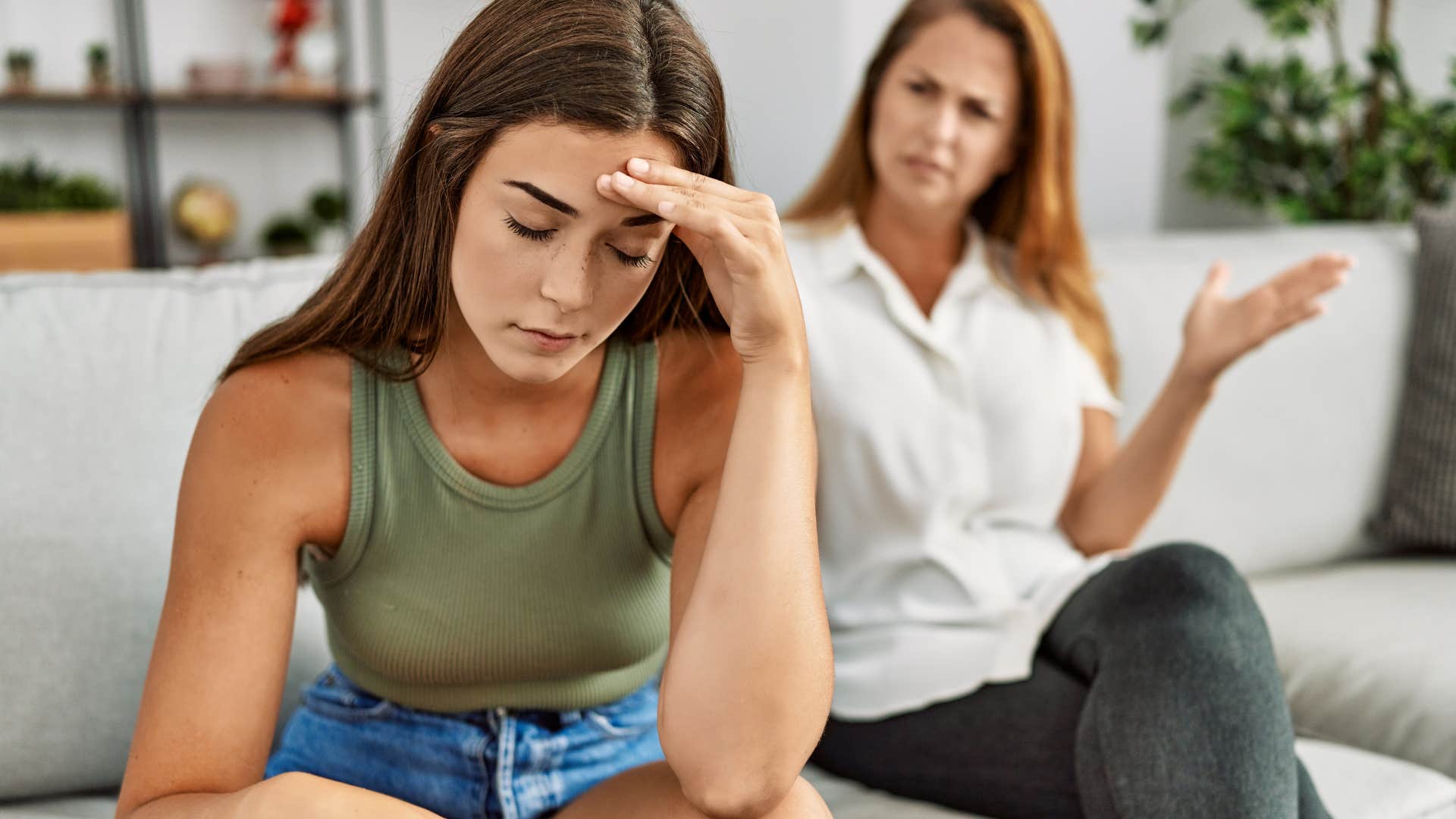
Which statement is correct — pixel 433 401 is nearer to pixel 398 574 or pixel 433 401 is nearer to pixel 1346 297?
pixel 398 574

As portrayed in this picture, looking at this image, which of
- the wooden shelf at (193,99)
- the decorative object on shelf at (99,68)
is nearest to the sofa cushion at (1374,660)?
the wooden shelf at (193,99)

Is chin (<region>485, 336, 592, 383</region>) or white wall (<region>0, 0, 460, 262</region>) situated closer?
chin (<region>485, 336, 592, 383</region>)

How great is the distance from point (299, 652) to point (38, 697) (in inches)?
9.4

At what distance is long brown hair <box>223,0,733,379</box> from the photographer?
0.88 meters

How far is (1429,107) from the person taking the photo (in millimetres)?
2400

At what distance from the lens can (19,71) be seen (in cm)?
393

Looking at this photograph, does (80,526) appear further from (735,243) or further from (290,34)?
(290,34)

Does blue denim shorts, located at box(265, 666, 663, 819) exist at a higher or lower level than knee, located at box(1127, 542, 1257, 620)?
lower

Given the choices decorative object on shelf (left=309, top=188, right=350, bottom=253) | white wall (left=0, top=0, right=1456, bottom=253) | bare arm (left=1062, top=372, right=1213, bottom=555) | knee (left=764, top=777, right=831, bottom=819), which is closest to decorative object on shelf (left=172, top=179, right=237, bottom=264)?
decorative object on shelf (left=309, top=188, right=350, bottom=253)

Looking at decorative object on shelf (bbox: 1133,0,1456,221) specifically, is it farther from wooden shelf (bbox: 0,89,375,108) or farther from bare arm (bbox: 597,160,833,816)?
wooden shelf (bbox: 0,89,375,108)

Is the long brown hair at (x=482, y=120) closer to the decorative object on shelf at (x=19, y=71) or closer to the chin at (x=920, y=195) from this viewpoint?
the chin at (x=920, y=195)

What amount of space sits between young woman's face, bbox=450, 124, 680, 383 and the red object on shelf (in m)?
3.73

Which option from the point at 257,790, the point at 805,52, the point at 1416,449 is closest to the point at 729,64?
the point at 805,52

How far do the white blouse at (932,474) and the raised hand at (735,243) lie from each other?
541 mm
